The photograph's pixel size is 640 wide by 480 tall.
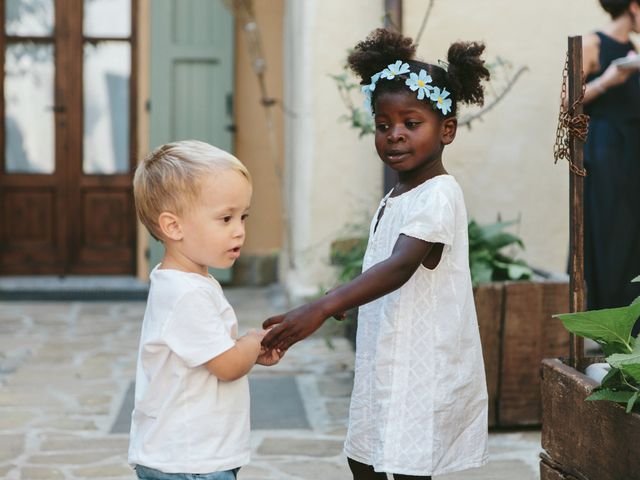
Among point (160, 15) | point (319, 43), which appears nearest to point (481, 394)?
point (319, 43)

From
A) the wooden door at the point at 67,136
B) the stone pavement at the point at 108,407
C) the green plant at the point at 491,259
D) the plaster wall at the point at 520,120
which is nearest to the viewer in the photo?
the stone pavement at the point at 108,407

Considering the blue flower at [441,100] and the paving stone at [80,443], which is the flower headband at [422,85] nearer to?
the blue flower at [441,100]

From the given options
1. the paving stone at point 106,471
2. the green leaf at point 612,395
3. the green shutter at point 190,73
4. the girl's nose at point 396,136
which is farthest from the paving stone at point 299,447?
the green shutter at point 190,73

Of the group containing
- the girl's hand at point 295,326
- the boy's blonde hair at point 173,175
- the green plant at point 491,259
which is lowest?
the green plant at point 491,259

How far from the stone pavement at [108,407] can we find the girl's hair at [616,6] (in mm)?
2151

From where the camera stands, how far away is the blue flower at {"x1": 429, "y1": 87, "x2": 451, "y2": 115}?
2762mm

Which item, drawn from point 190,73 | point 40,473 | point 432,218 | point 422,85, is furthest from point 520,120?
point 432,218

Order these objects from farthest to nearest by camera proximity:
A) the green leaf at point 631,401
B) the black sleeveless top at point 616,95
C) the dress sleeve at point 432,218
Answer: the black sleeveless top at point 616,95, the dress sleeve at point 432,218, the green leaf at point 631,401

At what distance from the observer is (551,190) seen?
664cm

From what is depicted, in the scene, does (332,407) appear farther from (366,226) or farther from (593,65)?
(593,65)

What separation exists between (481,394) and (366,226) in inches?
114

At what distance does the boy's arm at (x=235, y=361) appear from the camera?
2324 mm

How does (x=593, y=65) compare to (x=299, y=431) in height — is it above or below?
above

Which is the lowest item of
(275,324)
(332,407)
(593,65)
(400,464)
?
(332,407)
